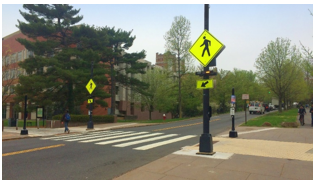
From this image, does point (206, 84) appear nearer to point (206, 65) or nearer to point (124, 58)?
A: point (206, 65)

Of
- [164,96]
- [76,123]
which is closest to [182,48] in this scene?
[164,96]

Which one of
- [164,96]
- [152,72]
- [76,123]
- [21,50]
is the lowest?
[76,123]

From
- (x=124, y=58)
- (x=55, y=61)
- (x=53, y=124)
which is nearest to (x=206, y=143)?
(x=53, y=124)

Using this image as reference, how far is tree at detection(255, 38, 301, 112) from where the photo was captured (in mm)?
34469

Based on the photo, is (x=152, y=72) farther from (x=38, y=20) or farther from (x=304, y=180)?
(x=304, y=180)

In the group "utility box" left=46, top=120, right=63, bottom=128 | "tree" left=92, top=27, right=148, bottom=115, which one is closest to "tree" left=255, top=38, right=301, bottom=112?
"tree" left=92, top=27, right=148, bottom=115

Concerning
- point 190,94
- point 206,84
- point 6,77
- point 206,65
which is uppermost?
point 6,77

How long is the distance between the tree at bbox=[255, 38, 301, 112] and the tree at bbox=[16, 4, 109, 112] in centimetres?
2117

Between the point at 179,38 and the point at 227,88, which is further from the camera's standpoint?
the point at 227,88

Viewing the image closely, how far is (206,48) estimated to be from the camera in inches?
357

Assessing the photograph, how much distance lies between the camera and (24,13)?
30.2 meters

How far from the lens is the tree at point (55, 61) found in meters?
27.3

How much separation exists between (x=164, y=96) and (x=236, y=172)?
35.6 meters

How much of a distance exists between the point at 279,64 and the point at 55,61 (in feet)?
90.1
